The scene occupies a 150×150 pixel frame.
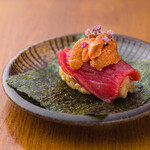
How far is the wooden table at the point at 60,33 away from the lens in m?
1.91

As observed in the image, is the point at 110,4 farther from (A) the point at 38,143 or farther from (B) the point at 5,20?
(A) the point at 38,143

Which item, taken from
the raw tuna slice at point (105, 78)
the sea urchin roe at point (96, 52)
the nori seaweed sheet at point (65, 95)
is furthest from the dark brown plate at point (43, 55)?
the sea urchin roe at point (96, 52)

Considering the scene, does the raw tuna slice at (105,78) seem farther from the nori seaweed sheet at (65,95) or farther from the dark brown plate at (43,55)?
the dark brown plate at (43,55)

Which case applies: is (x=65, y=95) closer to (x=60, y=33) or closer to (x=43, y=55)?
(x=43, y=55)

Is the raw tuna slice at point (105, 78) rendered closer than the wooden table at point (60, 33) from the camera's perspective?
No

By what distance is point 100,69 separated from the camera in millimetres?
2213

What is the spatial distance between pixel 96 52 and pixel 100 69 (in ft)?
0.45

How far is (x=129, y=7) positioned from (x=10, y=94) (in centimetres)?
307

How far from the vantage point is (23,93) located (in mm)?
2221

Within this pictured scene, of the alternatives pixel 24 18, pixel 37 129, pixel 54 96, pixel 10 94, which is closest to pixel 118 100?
pixel 54 96

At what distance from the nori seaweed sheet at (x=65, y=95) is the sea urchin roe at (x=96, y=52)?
25 cm

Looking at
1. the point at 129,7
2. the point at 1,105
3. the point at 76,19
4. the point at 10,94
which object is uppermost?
the point at 10,94

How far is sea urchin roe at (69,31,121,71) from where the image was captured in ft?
7.20

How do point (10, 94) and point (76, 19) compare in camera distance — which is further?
point (76, 19)
